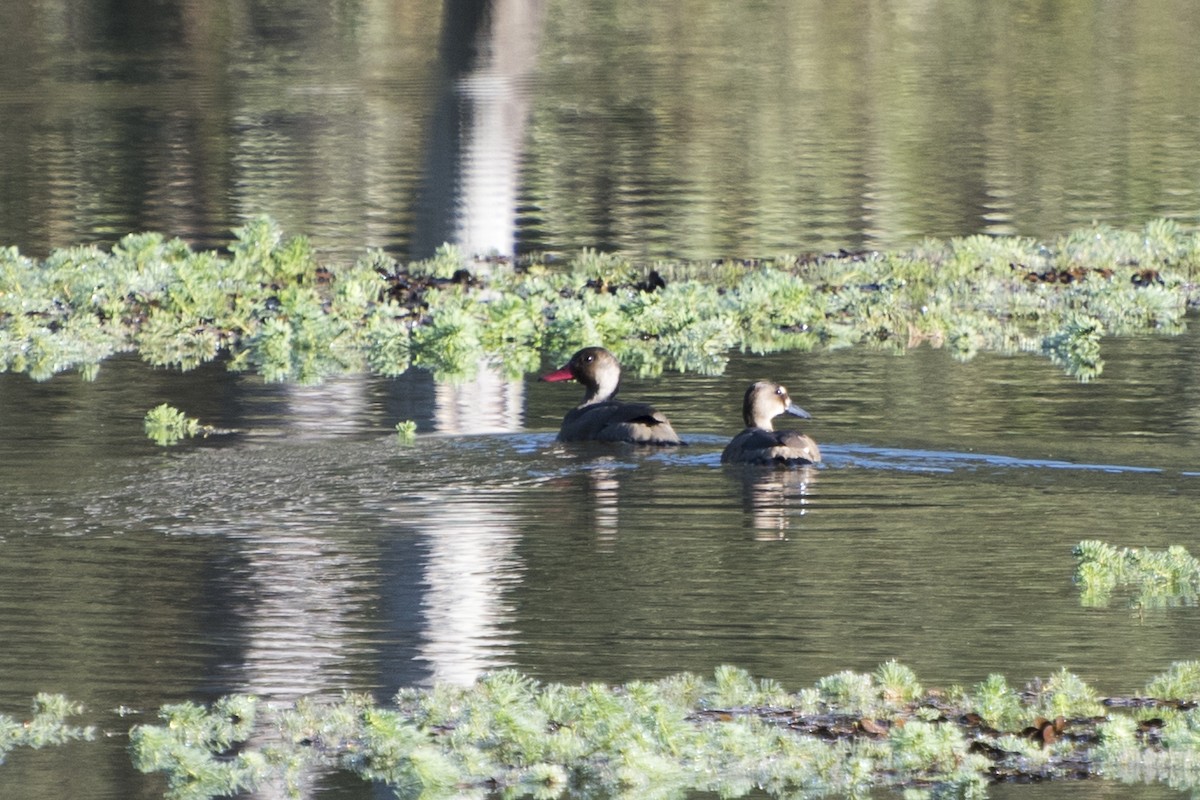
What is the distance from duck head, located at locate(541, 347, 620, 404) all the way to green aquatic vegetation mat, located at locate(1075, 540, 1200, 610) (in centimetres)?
571

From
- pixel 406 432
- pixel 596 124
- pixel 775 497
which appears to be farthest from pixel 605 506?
pixel 596 124

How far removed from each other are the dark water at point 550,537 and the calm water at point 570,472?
0.09 feet

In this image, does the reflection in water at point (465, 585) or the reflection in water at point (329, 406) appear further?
the reflection in water at point (329, 406)

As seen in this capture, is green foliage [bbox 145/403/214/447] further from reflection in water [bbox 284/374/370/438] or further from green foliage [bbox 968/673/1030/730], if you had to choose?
green foliage [bbox 968/673/1030/730]

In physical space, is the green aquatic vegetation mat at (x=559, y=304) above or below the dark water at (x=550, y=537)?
above

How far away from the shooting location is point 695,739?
8.67 meters

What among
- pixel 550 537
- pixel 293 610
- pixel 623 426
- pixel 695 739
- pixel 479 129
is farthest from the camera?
pixel 479 129

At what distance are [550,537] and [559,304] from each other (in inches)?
321

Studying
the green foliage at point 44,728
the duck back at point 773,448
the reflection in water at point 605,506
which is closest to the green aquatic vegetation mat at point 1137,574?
the reflection in water at point 605,506

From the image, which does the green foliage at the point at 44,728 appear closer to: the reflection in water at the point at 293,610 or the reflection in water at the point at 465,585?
the reflection in water at the point at 293,610

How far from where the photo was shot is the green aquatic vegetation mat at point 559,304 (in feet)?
63.1

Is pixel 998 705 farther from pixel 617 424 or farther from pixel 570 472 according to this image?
pixel 617 424

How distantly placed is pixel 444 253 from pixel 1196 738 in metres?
15.2

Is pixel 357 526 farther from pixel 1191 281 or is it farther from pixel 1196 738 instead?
pixel 1191 281
